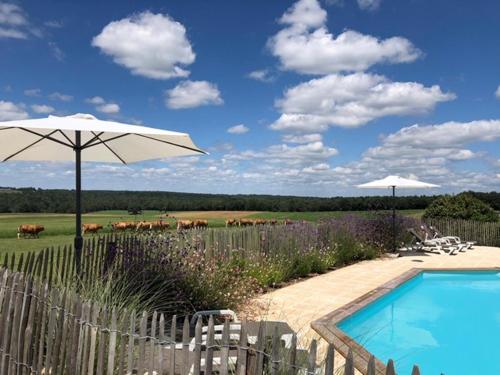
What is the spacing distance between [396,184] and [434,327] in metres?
8.54

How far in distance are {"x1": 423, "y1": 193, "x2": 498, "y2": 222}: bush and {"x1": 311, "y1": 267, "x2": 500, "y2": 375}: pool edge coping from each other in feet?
34.9

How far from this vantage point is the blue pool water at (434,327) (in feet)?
21.9

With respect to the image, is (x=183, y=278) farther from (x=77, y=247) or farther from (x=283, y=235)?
(x=283, y=235)

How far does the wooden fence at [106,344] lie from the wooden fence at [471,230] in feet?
57.9

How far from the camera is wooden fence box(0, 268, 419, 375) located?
2.66 m

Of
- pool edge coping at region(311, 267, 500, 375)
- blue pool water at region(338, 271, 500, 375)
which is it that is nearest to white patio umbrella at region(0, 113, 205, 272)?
pool edge coping at region(311, 267, 500, 375)

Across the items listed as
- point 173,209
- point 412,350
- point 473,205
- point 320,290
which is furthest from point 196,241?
point 173,209

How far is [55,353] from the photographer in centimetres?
358

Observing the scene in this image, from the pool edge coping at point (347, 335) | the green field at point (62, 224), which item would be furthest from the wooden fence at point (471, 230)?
the pool edge coping at point (347, 335)

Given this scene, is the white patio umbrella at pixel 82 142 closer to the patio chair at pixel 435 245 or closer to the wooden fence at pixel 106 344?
the wooden fence at pixel 106 344

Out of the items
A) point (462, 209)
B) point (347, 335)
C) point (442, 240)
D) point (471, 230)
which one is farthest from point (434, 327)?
point (462, 209)

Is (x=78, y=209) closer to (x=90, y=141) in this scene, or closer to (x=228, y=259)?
(x=90, y=141)

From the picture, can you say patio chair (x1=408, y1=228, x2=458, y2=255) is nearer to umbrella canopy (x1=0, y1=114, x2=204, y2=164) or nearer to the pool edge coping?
the pool edge coping

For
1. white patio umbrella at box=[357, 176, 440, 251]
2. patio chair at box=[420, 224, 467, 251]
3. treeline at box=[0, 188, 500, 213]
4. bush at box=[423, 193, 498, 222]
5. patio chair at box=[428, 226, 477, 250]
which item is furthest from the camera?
treeline at box=[0, 188, 500, 213]
